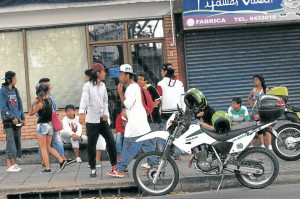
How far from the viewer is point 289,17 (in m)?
13.3

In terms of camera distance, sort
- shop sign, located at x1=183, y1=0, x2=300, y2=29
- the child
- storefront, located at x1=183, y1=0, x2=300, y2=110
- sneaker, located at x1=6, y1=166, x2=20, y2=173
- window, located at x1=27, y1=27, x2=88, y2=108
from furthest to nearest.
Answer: storefront, located at x1=183, y1=0, x2=300, y2=110
window, located at x1=27, y1=27, x2=88, y2=108
shop sign, located at x1=183, y1=0, x2=300, y2=29
the child
sneaker, located at x1=6, y1=166, x2=20, y2=173

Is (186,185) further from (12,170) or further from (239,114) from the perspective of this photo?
(12,170)

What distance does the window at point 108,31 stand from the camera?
13719 millimetres

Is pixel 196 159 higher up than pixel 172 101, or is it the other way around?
pixel 172 101

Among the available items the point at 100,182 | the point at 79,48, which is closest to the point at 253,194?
the point at 100,182

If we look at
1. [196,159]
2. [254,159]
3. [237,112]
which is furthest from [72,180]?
[237,112]

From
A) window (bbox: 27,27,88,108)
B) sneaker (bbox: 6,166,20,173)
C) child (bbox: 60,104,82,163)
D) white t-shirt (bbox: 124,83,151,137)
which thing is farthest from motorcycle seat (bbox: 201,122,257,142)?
window (bbox: 27,27,88,108)

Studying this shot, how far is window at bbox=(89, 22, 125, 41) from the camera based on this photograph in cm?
1372

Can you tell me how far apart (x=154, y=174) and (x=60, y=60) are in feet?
20.9

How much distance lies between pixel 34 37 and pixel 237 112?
5725 mm

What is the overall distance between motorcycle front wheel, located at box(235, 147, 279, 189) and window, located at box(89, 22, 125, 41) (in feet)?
20.9

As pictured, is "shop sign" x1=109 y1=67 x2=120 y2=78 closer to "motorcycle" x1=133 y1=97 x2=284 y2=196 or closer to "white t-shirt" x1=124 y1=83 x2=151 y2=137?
"white t-shirt" x1=124 y1=83 x2=151 y2=137

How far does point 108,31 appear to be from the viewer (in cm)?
1373

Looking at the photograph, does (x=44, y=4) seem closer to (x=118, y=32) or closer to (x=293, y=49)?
(x=118, y=32)
